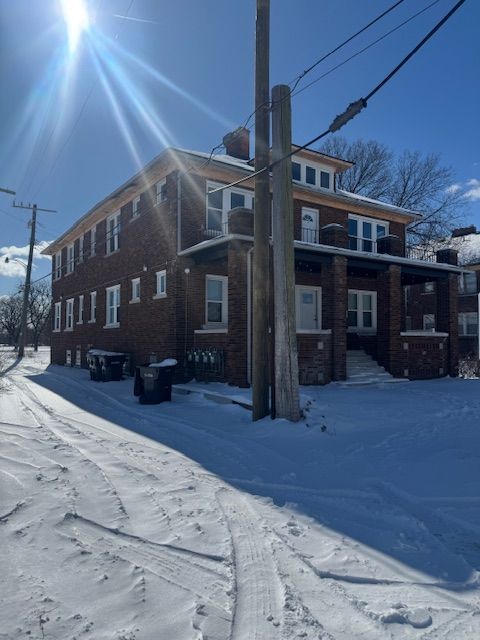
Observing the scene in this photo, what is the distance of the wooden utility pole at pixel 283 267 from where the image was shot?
27.5 feet

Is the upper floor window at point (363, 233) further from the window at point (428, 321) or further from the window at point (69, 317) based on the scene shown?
the window at point (69, 317)

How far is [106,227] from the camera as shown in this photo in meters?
21.6

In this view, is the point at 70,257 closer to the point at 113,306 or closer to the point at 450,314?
the point at 113,306

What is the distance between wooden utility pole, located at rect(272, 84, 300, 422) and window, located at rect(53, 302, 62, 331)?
22589 mm

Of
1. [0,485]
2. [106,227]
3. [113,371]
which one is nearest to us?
[0,485]

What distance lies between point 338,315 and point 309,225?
5597 millimetres

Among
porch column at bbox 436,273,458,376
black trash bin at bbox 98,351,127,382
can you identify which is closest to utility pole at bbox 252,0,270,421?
black trash bin at bbox 98,351,127,382

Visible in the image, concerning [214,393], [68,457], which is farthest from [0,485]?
[214,393]

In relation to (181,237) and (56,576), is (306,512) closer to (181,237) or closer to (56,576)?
(56,576)

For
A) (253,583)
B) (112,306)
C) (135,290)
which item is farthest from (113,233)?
(253,583)

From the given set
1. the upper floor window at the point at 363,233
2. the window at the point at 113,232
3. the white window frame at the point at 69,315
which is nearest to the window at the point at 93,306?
the window at the point at 113,232

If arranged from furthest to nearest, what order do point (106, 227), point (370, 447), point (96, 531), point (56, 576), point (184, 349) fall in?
point (106, 227), point (184, 349), point (370, 447), point (96, 531), point (56, 576)

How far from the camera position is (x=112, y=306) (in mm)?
20641

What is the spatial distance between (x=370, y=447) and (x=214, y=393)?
207 inches
